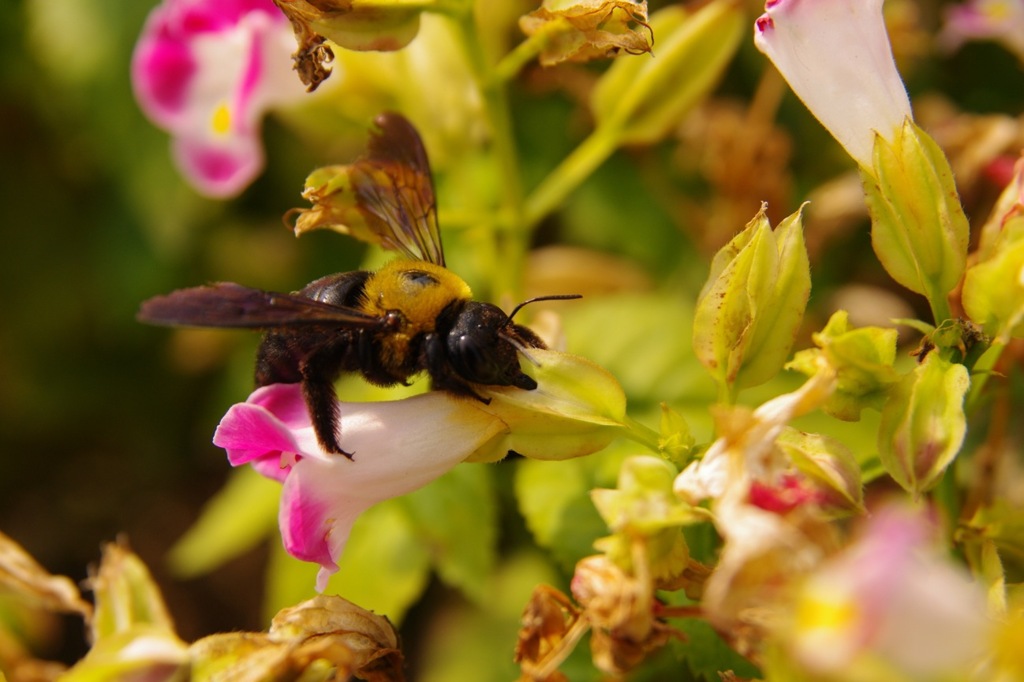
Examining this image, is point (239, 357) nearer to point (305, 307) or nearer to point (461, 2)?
point (461, 2)

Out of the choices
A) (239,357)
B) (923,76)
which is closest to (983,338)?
(923,76)

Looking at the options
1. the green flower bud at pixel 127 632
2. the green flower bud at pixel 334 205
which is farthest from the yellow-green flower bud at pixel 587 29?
the green flower bud at pixel 127 632

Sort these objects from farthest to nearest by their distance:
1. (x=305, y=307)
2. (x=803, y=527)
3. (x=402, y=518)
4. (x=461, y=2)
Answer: (x=402, y=518)
(x=461, y=2)
(x=305, y=307)
(x=803, y=527)

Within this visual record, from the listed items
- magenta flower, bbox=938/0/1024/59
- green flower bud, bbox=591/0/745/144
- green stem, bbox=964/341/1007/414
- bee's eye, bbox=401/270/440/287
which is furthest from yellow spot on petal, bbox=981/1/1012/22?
bee's eye, bbox=401/270/440/287

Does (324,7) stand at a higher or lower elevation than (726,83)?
higher

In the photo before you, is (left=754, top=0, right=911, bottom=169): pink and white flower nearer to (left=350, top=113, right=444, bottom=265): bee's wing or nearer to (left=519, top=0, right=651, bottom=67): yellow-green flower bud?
(left=519, top=0, right=651, bottom=67): yellow-green flower bud
